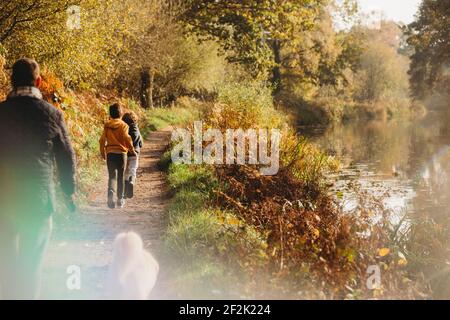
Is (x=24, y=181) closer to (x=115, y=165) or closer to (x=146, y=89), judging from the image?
(x=115, y=165)

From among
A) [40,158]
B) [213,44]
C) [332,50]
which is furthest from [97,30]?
[332,50]

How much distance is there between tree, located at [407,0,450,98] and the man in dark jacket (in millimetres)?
32214

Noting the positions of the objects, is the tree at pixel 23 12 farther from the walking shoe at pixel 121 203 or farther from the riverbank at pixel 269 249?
the riverbank at pixel 269 249

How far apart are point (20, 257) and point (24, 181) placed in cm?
61

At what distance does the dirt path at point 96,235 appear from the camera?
6.11 meters

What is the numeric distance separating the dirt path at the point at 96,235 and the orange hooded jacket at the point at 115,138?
1150 millimetres

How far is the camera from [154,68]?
92.8 ft

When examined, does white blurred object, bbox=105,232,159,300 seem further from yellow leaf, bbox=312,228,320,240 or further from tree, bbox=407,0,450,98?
tree, bbox=407,0,450,98

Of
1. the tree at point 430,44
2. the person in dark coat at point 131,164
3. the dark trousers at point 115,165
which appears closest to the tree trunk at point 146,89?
the tree at point 430,44

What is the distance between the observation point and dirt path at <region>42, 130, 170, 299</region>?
241 inches

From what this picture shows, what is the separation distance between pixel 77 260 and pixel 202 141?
6248 millimetres

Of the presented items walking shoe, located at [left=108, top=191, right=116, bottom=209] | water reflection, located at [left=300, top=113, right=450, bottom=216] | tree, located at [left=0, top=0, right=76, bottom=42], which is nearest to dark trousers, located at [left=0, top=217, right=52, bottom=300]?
walking shoe, located at [left=108, top=191, right=116, bottom=209]

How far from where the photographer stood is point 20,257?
440 cm
